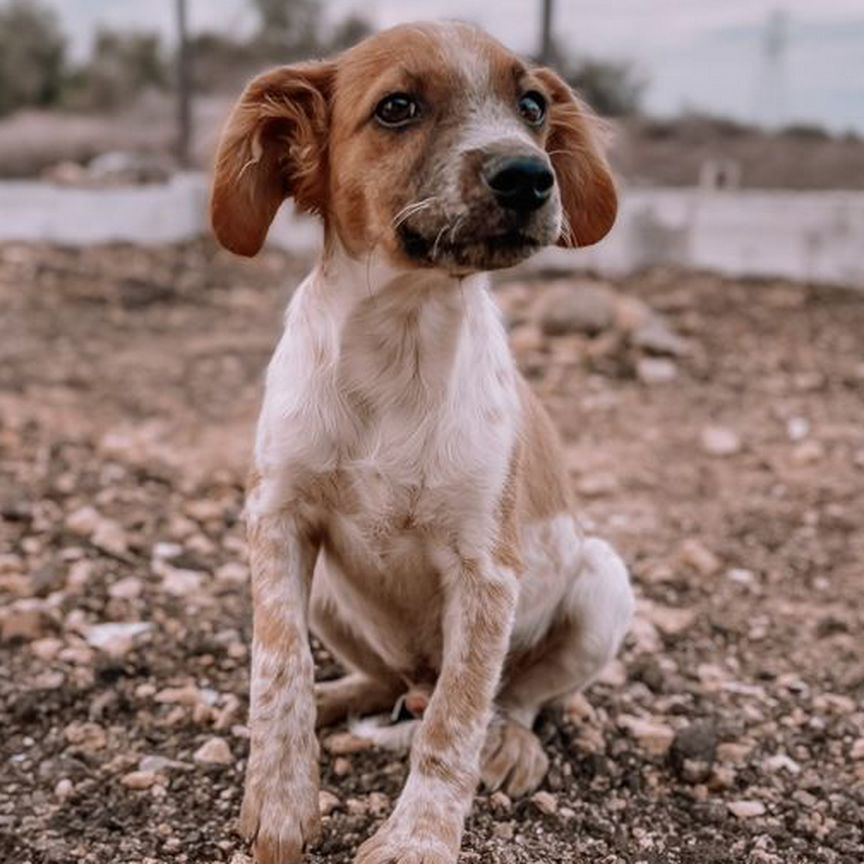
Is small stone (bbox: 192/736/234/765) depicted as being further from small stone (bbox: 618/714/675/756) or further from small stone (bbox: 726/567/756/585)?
small stone (bbox: 726/567/756/585)

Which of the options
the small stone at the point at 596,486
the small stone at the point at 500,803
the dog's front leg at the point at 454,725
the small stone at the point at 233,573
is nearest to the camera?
the dog's front leg at the point at 454,725

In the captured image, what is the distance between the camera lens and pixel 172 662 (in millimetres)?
3701

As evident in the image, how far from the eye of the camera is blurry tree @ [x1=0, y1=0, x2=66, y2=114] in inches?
583

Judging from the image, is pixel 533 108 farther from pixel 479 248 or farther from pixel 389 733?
pixel 389 733

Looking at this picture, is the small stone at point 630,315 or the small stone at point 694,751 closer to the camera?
the small stone at point 694,751

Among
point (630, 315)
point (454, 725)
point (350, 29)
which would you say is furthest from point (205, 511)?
point (350, 29)

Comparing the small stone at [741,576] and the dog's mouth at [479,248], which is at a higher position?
the dog's mouth at [479,248]

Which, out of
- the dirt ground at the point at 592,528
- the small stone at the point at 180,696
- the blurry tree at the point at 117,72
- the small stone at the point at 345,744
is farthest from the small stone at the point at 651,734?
the blurry tree at the point at 117,72

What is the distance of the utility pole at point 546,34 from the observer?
7590mm

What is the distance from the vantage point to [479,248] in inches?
102

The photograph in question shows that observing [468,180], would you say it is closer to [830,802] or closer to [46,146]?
[830,802]

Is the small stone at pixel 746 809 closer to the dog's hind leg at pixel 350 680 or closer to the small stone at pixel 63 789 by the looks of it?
the dog's hind leg at pixel 350 680

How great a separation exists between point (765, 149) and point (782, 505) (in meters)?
5.70

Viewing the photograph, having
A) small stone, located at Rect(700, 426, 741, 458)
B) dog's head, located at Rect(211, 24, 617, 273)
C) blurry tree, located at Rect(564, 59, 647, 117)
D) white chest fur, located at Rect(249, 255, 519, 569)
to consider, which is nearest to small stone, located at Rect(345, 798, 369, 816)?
white chest fur, located at Rect(249, 255, 519, 569)
